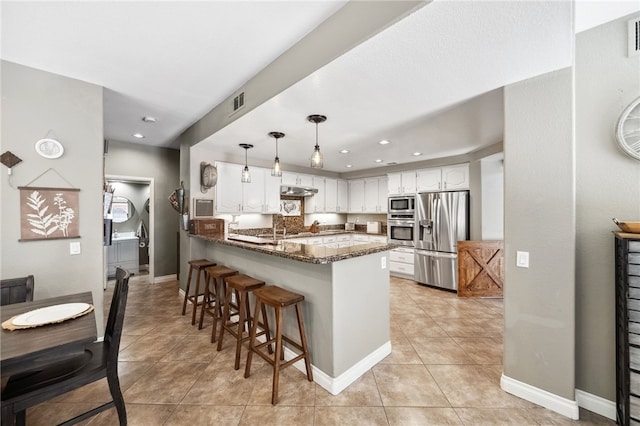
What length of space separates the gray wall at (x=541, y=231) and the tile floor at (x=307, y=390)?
0.36m

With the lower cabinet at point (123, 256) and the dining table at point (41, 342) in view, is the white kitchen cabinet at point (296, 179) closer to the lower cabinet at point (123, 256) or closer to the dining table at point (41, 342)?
the lower cabinet at point (123, 256)

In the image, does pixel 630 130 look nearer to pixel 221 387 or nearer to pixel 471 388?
pixel 471 388

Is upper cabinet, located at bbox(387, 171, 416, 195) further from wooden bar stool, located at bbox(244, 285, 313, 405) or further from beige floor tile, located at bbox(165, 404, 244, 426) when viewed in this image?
beige floor tile, located at bbox(165, 404, 244, 426)

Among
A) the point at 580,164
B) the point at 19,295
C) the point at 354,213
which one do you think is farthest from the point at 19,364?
the point at 354,213

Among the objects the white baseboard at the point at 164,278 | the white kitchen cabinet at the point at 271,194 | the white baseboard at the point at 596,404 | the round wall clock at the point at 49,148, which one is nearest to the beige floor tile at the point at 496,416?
the white baseboard at the point at 596,404

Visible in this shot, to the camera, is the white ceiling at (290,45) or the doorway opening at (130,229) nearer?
the white ceiling at (290,45)

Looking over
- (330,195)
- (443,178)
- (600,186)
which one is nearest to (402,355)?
(600,186)

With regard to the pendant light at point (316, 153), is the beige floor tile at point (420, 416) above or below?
below

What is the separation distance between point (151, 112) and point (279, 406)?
3.62m

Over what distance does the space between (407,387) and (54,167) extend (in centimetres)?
378

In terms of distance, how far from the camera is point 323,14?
1.67m

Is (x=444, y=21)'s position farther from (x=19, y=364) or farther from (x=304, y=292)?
(x=19, y=364)

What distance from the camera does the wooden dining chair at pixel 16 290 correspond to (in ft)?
6.39

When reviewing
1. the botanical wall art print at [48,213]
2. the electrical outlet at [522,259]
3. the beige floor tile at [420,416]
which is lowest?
the beige floor tile at [420,416]
